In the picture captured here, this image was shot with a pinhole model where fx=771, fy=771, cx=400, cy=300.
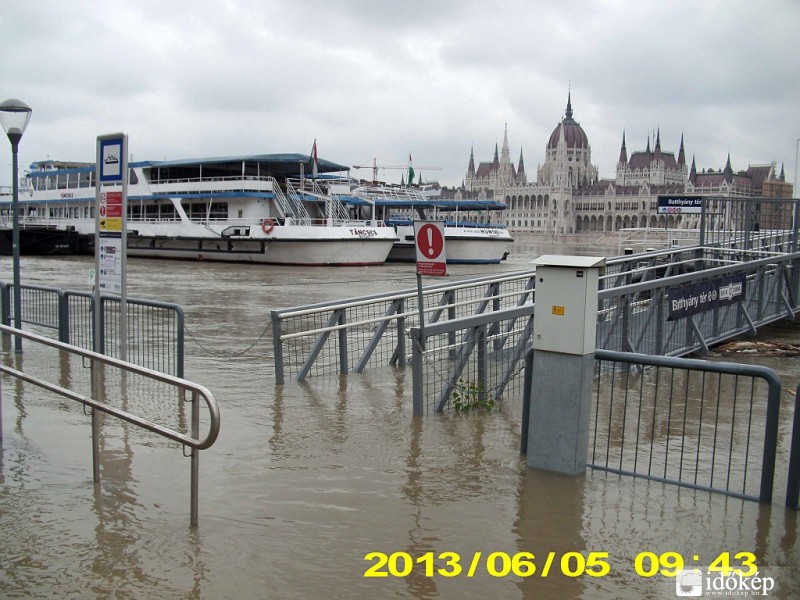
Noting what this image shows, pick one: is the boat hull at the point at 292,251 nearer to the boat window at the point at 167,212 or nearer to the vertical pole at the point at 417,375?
the boat window at the point at 167,212

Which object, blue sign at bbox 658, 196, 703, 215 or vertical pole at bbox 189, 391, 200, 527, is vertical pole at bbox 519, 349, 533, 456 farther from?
blue sign at bbox 658, 196, 703, 215

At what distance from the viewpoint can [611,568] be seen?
4.04 metres

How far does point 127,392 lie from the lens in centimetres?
788

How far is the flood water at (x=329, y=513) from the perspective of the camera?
151 inches

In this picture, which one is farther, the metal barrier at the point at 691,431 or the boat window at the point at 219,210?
the boat window at the point at 219,210

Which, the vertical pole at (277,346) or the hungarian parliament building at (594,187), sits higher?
the hungarian parliament building at (594,187)

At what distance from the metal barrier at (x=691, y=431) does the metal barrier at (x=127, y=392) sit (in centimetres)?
Result: 274

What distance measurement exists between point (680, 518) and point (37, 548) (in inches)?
145

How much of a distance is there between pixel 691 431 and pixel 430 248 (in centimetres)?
289

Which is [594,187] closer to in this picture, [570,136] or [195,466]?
[570,136]

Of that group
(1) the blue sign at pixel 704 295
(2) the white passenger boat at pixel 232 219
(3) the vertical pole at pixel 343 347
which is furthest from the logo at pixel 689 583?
(2) the white passenger boat at pixel 232 219

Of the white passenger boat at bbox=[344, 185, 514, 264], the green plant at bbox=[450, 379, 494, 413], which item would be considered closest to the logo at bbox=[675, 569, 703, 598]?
the green plant at bbox=[450, 379, 494, 413]

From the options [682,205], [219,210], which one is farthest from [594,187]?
[682,205]

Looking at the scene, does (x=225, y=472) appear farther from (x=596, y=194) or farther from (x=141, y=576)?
(x=596, y=194)
